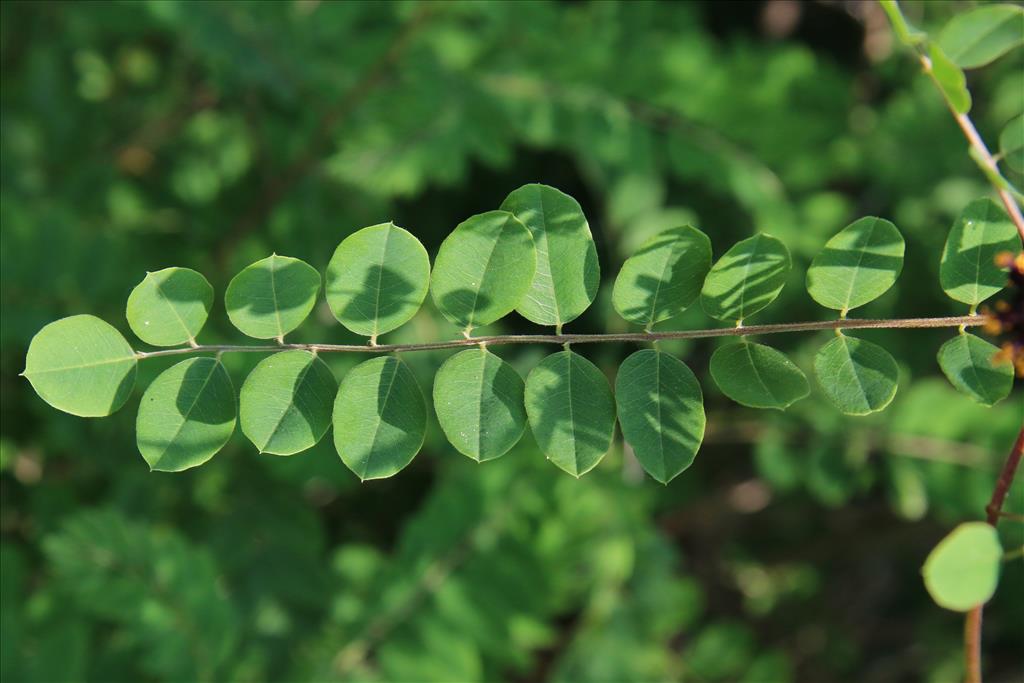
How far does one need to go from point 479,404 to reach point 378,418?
108mm

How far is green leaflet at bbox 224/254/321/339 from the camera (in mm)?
1064

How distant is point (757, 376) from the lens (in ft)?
3.43

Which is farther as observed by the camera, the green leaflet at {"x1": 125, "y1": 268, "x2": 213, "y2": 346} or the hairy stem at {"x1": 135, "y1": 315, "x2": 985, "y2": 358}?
the green leaflet at {"x1": 125, "y1": 268, "x2": 213, "y2": 346}

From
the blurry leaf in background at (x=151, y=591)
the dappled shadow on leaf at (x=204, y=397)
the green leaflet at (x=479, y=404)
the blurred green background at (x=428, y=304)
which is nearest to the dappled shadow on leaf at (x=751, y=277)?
the green leaflet at (x=479, y=404)

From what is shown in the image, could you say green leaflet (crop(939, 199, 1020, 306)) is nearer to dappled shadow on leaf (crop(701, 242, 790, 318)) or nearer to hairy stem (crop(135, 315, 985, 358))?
hairy stem (crop(135, 315, 985, 358))

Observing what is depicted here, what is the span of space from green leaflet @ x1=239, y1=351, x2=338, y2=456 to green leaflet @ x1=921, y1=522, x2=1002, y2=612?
605 mm

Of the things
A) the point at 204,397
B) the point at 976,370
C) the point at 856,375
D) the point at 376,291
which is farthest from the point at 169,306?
the point at 976,370

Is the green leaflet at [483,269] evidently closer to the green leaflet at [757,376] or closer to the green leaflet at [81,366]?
the green leaflet at [757,376]

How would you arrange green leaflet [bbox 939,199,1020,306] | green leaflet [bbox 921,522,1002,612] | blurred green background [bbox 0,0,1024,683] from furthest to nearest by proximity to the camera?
1. blurred green background [bbox 0,0,1024,683]
2. green leaflet [bbox 939,199,1020,306]
3. green leaflet [bbox 921,522,1002,612]

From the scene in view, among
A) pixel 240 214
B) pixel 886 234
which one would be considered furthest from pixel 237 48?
pixel 886 234

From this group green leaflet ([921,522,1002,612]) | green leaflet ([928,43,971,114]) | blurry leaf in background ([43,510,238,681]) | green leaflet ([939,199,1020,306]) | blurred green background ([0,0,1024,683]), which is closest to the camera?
green leaflet ([921,522,1002,612])

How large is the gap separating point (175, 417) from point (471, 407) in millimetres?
320

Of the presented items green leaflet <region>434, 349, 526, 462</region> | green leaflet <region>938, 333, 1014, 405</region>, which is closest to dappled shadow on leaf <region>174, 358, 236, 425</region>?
green leaflet <region>434, 349, 526, 462</region>

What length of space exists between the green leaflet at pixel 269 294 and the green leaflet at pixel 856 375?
56 centimetres
